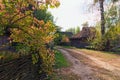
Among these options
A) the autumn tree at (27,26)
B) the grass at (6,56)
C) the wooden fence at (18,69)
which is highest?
the autumn tree at (27,26)

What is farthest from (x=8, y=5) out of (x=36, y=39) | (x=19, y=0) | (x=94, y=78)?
(x=94, y=78)

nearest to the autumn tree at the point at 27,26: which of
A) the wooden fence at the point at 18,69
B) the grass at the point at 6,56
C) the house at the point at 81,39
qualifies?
the wooden fence at the point at 18,69

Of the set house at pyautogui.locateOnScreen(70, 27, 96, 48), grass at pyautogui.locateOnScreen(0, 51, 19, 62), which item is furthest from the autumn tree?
house at pyautogui.locateOnScreen(70, 27, 96, 48)

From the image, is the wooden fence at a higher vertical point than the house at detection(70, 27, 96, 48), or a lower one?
lower

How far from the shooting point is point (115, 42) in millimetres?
41125

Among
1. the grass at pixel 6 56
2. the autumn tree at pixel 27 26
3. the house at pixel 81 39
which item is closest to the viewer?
the grass at pixel 6 56

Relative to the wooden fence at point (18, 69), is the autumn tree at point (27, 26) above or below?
above

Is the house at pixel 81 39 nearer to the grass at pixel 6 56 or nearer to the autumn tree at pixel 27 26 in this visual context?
the autumn tree at pixel 27 26

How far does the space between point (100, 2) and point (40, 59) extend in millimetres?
31760

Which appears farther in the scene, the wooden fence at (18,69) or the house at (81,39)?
the house at (81,39)

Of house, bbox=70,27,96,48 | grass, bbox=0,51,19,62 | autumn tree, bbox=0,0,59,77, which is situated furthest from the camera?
house, bbox=70,27,96,48

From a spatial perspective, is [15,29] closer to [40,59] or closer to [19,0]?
[19,0]

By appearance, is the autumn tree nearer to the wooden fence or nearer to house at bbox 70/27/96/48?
the wooden fence

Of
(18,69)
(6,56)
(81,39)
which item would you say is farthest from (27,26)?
(81,39)
